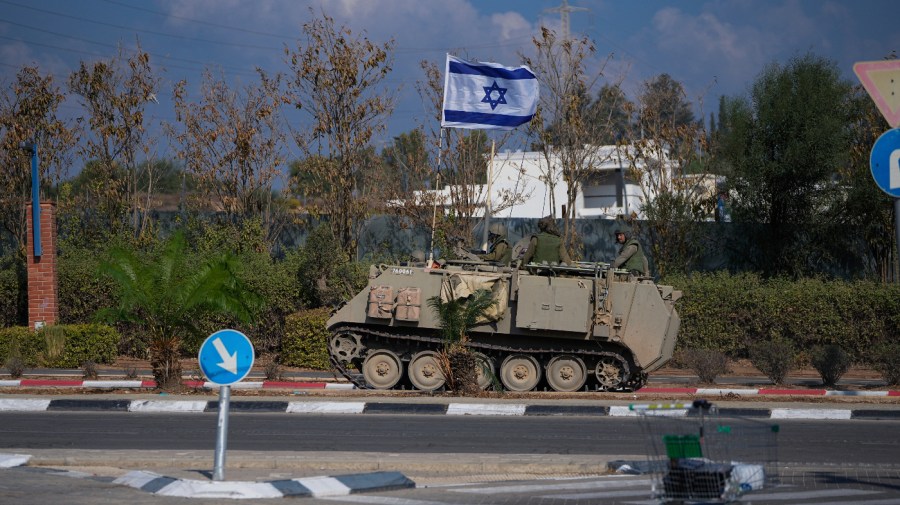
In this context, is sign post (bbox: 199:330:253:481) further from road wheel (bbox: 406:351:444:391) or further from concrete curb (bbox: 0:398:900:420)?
road wheel (bbox: 406:351:444:391)

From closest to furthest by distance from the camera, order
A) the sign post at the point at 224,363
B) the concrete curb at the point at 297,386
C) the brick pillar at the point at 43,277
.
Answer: the sign post at the point at 224,363
the concrete curb at the point at 297,386
the brick pillar at the point at 43,277

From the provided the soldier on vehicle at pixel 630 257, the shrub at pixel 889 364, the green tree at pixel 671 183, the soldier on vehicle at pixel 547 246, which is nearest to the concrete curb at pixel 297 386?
the shrub at pixel 889 364

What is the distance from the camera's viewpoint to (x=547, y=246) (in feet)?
62.4

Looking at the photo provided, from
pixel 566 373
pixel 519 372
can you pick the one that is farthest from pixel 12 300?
pixel 566 373

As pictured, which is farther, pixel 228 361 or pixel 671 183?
pixel 671 183

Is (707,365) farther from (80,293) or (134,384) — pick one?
(80,293)

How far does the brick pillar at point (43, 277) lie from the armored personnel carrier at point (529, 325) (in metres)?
9.41

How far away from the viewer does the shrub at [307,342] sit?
2359 cm

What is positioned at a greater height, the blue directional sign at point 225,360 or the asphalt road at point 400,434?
the blue directional sign at point 225,360

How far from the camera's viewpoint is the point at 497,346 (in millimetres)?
18234

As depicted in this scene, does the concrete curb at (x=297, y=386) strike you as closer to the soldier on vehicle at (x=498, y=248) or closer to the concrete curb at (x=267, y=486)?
the soldier on vehicle at (x=498, y=248)

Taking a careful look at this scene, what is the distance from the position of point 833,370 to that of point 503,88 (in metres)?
8.73

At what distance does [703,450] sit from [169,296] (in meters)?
11.4

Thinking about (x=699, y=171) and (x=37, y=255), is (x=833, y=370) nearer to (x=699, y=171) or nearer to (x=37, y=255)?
(x=699, y=171)
